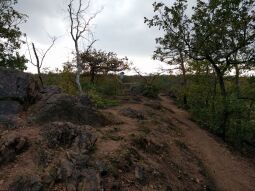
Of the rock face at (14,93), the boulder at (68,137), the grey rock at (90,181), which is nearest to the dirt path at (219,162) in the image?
the boulder at (68,137)

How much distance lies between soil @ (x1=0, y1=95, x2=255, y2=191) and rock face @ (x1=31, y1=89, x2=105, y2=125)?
587mm

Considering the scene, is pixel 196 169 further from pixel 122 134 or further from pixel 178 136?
pixel 178 136

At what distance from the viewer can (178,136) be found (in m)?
18.3

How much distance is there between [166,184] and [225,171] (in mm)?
5108

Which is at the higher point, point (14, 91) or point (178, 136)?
point (14, 91)

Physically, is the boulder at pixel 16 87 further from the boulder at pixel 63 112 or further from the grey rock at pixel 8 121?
the grey rock at pixel 8 121

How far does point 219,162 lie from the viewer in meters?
16.2

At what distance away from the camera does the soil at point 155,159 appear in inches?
400

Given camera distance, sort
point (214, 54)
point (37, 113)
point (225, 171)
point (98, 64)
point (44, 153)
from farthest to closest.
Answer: point (98, 64) → point (214, 54) → point (225, 171) → point (37, 113) → point (44, 153)

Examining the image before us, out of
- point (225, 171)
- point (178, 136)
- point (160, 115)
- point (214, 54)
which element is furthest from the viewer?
point (160, 115)

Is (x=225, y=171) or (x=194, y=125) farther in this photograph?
(x=194, y=125)

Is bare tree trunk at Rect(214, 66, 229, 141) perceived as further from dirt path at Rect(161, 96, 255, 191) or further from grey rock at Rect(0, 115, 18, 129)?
grey rock at Rect(0, 115, 18, 129)

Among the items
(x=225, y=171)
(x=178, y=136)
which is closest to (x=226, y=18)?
(x=178, y=136)

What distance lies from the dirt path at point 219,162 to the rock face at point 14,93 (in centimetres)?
809
